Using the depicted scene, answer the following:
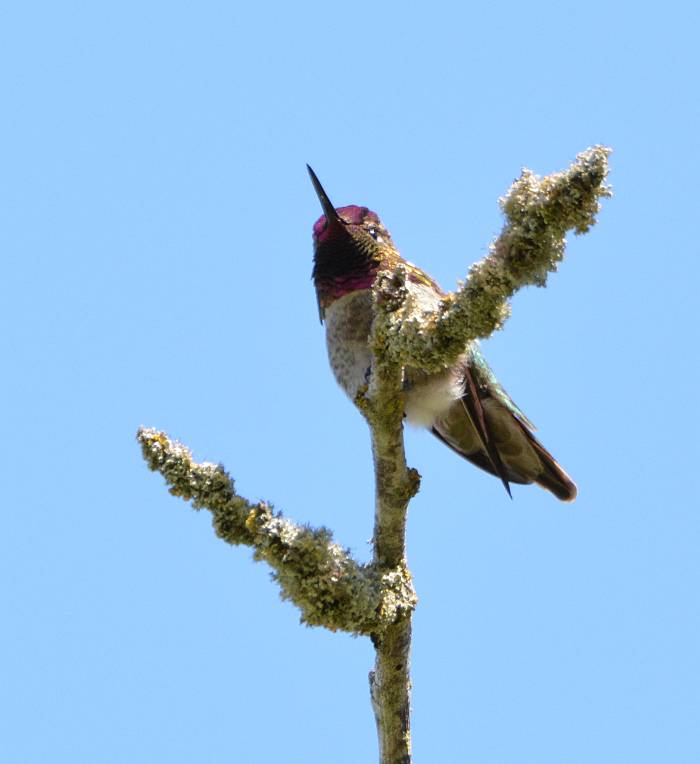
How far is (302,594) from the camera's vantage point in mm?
3730

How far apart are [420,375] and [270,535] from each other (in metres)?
1.66

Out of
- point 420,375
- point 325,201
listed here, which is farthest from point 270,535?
point 325,201

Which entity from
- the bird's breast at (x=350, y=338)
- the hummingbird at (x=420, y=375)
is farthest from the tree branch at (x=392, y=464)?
the bird's breast at (x=350, y=338)

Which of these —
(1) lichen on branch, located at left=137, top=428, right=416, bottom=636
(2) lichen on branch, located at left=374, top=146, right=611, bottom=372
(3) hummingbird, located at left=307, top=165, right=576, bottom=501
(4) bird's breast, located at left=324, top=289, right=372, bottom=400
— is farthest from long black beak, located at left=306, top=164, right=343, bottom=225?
(1) lichen on branch, located at left=137, top=428, right=416, bottom=636

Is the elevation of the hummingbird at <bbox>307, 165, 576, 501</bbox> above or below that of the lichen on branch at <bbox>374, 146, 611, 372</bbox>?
above

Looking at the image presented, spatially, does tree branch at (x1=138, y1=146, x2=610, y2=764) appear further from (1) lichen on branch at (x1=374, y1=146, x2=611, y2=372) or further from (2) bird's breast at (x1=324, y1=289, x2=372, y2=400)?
(2) bird's breast at (x1=324, y1=289, x2=372, y2=400)

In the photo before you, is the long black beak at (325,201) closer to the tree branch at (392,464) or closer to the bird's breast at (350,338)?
the bird's breast at (350,338)

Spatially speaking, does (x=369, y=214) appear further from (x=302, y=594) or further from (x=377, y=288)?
(x=302, y=594)

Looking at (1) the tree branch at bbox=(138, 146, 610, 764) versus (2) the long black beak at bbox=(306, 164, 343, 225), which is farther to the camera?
(2) the long black beak at bbox=(306, 164, 343, 225)

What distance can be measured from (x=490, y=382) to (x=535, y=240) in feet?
10.1

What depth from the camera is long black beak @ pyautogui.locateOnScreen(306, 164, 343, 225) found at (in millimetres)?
5582

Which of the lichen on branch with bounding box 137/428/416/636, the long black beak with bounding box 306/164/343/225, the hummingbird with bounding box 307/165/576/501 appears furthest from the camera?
the long black beak with bounding box 306/164/343/225

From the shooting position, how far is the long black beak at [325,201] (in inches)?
220

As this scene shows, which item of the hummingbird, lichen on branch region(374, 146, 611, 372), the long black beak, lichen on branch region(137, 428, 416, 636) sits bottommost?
lichen on branch region(137, 428, 416, 636)
